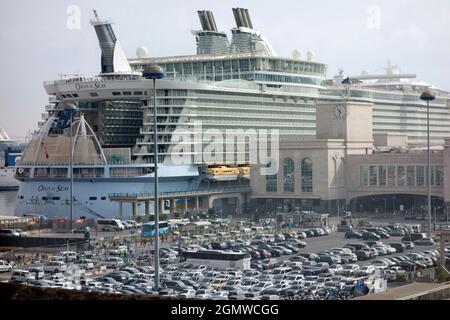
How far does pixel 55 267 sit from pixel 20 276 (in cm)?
91

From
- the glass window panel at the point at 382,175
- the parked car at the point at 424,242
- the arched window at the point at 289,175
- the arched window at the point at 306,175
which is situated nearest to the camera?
the parked car at the point at 424,242

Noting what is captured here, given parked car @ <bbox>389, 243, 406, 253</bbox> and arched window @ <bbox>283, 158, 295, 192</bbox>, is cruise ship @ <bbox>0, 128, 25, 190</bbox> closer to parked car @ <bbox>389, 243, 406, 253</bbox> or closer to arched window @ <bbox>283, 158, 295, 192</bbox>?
arched window @ <bbox>283, 158, 295, 192</bbox>

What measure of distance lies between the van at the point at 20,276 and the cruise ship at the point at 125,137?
729 centimetres

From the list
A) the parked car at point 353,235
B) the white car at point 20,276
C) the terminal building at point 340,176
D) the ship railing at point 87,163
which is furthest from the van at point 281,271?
the terminal building at point 340,176

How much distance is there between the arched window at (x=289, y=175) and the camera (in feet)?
74.5

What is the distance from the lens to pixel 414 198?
22.2m

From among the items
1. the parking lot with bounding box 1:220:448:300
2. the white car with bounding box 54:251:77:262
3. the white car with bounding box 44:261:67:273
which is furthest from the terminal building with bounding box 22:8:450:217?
the white car with bounding box 44:261:67:273

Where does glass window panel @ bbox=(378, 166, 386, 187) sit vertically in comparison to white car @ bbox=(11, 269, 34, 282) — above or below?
above

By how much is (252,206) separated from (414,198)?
3.73m

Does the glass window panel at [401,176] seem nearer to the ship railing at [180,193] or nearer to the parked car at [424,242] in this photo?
the ship railing at [180,193]

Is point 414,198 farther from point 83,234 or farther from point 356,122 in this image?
point 83,234

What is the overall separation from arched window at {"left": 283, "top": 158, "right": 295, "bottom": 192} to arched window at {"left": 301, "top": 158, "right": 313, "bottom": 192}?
9.6 inches

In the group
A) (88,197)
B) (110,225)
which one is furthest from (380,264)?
(88,197)

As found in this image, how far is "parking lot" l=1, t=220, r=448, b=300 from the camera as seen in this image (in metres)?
11.0
